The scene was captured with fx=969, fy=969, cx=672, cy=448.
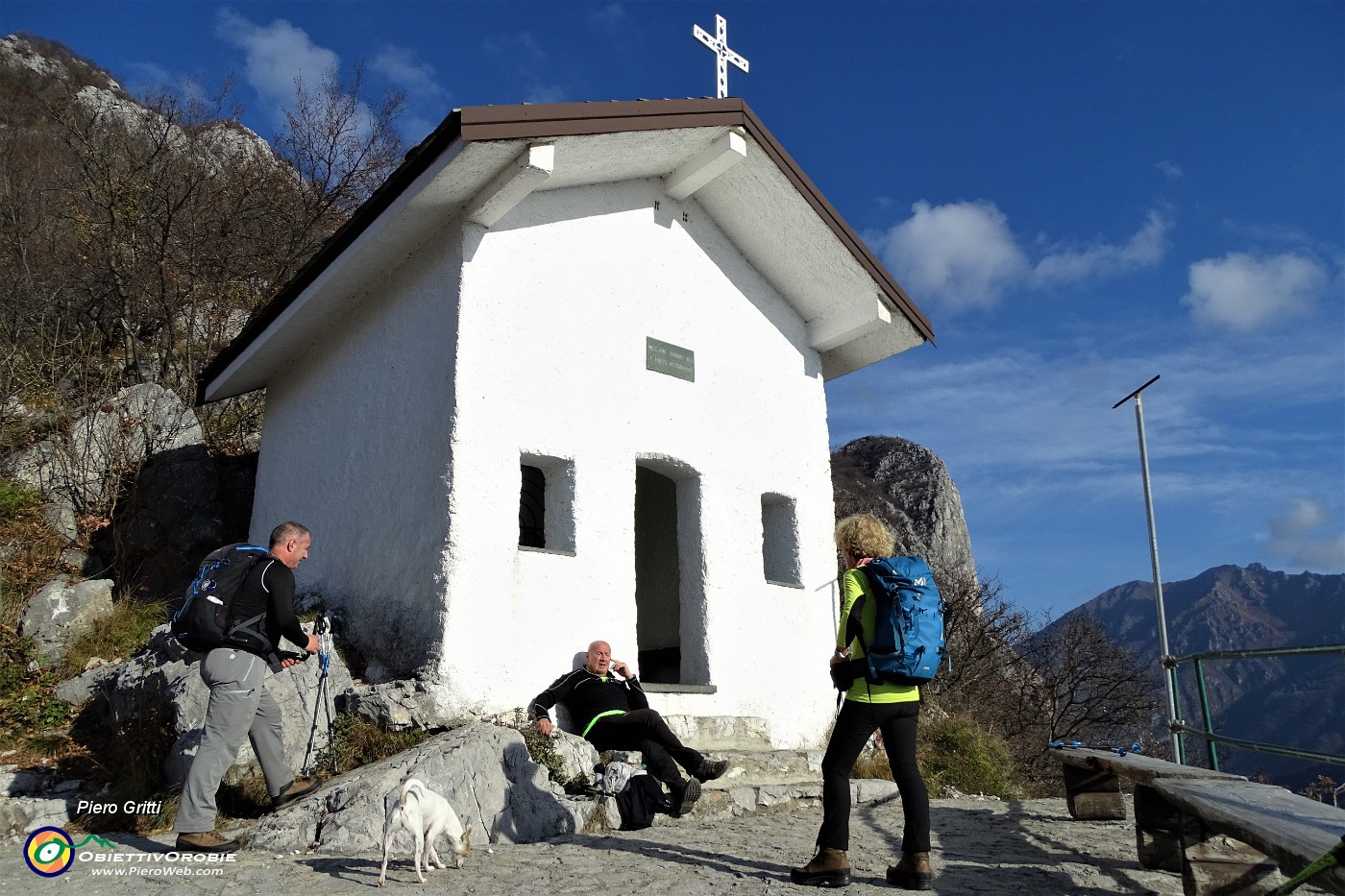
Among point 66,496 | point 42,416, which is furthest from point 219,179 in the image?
point 66,496

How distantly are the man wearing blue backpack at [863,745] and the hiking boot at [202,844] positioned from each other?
282 cm

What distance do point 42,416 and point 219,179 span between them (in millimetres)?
7374

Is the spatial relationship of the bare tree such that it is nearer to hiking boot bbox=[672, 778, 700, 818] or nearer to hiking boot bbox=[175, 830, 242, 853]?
hiking boot bbox=[672, 778, 700, 818]

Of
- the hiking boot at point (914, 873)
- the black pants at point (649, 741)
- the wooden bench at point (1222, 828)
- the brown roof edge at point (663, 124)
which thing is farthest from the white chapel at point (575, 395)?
the wooden bench at point (1222, 828)

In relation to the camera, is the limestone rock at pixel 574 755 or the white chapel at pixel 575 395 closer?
the limestone rock at pixel 574 755

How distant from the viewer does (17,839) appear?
578 cm

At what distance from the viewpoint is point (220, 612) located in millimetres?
5082

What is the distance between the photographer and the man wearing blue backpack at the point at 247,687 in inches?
190

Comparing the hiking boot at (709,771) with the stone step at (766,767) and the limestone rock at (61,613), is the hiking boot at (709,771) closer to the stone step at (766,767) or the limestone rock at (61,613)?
the stone step at (766,767)

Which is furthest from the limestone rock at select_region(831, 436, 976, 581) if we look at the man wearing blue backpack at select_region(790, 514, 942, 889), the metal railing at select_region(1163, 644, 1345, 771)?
the man wearing blue backpack at select_region(790, 514, 942, 889)

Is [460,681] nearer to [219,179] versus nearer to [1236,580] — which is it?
[219,179]

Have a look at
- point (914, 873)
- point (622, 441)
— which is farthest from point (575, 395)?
point (914, 873)

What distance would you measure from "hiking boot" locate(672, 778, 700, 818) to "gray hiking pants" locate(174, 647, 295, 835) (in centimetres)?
266

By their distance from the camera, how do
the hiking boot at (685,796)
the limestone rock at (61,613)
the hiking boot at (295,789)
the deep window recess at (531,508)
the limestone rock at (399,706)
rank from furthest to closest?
the deep window recess at (531,508) → the limestone rock at (61,613) → the limestone rock at (399,706) → the hiking boot at (685,796) → the hiking boot at (295,789)
